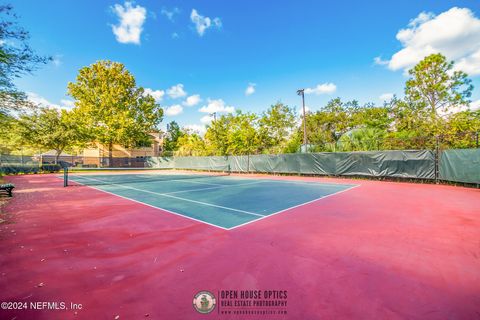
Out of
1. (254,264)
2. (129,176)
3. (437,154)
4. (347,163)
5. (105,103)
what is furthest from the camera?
A: (105,103)

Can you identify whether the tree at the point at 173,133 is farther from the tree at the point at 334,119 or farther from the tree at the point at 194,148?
the tree at the point at 334,119

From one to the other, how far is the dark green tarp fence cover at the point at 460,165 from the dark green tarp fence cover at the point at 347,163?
2.28 ft

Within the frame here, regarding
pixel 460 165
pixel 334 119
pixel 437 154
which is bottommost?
pixel 460 165

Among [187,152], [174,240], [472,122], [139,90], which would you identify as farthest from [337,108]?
[174,240]

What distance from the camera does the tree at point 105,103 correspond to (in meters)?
32.4

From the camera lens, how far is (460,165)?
10836 mm

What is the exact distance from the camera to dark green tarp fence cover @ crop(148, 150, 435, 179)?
1290 cm

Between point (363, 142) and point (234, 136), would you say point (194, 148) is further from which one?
point (363, 142)

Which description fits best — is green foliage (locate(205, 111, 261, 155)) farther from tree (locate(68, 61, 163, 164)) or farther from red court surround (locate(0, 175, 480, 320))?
red court surround (locate(0, 175, 480, 320))

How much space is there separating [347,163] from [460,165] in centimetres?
605

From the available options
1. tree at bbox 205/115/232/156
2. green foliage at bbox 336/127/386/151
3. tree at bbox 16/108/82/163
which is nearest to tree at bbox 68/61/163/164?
tree at bbox 16/108/82/163

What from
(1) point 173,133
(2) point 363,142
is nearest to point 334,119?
(2) point 363,142

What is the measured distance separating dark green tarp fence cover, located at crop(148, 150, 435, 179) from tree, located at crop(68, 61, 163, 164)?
17791mm

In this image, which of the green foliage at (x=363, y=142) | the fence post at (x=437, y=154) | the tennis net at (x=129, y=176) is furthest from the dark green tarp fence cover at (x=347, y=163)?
the tennis net at (x=129, y=176)
